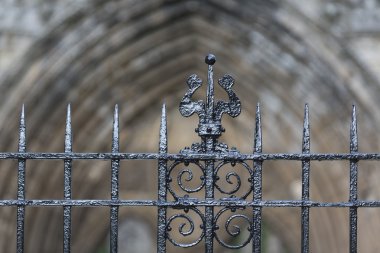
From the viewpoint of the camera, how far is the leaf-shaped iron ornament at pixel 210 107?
342 cm

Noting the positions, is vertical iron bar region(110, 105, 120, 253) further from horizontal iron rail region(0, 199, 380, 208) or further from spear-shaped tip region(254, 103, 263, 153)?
spear-shaped tip region(254, 103, 263, 153)

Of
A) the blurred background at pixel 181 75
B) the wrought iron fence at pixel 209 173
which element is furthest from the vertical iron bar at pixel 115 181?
the blurred background at pixel 181 75

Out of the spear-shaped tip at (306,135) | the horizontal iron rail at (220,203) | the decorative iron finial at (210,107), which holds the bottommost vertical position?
the horizontal iron rail at (220,203)

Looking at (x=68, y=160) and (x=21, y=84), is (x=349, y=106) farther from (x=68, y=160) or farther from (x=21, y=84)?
(x=68, y=160)

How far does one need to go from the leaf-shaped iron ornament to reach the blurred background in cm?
290

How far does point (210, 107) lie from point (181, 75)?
3536mm

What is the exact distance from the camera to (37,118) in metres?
6.43

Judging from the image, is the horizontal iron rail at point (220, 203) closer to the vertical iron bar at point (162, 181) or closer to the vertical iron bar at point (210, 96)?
the vertical iron bar at point (162, 181)

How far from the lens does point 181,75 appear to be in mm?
6957

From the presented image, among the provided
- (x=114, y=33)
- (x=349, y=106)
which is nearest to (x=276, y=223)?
(x=349, y=106)

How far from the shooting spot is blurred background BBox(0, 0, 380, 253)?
626cm

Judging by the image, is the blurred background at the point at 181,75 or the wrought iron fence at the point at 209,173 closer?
the wrought iron fence at the point at 209,173

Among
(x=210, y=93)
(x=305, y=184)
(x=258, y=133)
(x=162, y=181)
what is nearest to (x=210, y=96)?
(x=210, y=93)

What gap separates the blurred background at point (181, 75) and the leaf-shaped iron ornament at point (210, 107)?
2.90 m
